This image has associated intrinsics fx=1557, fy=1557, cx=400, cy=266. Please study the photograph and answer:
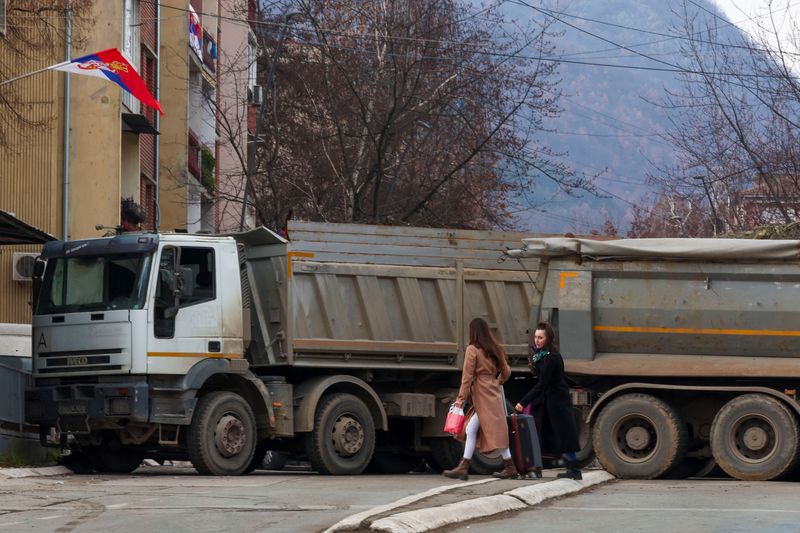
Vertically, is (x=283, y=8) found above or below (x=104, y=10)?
above

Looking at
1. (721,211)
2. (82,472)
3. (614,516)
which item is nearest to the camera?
(614,516)

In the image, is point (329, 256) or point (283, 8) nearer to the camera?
point (329, 256)

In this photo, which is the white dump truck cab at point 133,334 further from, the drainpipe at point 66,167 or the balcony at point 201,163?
the balcony at point 201,163

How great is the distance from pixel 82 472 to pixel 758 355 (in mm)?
7991

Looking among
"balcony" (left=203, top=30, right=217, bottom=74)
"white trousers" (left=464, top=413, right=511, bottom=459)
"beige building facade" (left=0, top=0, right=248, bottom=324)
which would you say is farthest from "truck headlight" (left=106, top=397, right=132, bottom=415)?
"balcony" (left=203, top=30, right=217, bottom=74)

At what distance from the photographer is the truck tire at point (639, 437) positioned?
17.2 m

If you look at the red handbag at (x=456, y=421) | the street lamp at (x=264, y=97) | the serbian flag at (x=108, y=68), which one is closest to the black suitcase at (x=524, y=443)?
the red handbag at (x=456, y=421)

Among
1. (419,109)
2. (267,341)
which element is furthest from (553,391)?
(419,109)

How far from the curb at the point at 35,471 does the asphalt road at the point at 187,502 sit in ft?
0.70

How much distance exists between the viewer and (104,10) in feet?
90.7

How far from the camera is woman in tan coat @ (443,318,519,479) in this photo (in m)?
15.3

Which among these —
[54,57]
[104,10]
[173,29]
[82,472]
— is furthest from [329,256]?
[173,29]

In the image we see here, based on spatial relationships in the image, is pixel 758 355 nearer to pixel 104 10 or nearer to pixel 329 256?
pixel 329 256

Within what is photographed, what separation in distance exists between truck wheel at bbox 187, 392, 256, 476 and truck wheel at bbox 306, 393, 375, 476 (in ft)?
3.05
